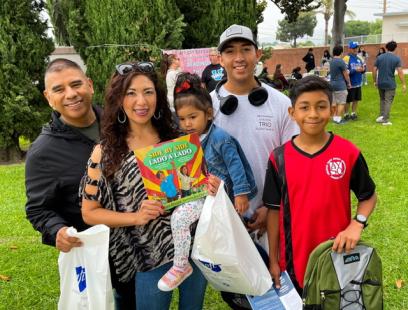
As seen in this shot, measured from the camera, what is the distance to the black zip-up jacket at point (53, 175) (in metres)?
1.97

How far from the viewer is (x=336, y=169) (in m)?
1.88

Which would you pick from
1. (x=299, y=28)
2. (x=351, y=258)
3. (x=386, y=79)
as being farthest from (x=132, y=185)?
(x=299, y=28)

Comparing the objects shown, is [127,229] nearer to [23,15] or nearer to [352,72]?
[23,15]

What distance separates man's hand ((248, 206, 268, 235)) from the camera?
2314 mm

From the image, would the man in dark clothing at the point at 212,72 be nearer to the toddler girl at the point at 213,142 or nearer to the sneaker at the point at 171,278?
the toddler girl at the point at 213,142

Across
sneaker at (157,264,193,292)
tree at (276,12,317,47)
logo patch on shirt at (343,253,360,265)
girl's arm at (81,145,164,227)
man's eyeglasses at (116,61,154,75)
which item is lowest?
sneaker at (157,264,193,292)

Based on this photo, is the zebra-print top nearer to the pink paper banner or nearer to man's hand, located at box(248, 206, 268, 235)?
man's hand, located at box(248, 206, 268, 235)

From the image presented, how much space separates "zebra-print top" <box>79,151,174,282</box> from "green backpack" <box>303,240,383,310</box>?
2.17ft

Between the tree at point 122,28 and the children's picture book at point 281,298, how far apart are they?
7.04 metres

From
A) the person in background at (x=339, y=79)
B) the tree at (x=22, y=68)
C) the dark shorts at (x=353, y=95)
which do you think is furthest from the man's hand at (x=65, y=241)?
the dark shorts at (x=353, y=95)

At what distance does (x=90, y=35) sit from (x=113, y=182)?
797 cm

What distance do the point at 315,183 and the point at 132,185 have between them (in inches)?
32.9

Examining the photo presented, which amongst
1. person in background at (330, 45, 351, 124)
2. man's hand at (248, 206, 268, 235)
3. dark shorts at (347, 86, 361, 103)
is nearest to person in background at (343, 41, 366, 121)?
dark shorts at (347, 86, 361, 103)

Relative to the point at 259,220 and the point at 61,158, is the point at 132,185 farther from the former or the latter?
the point at 259,220
